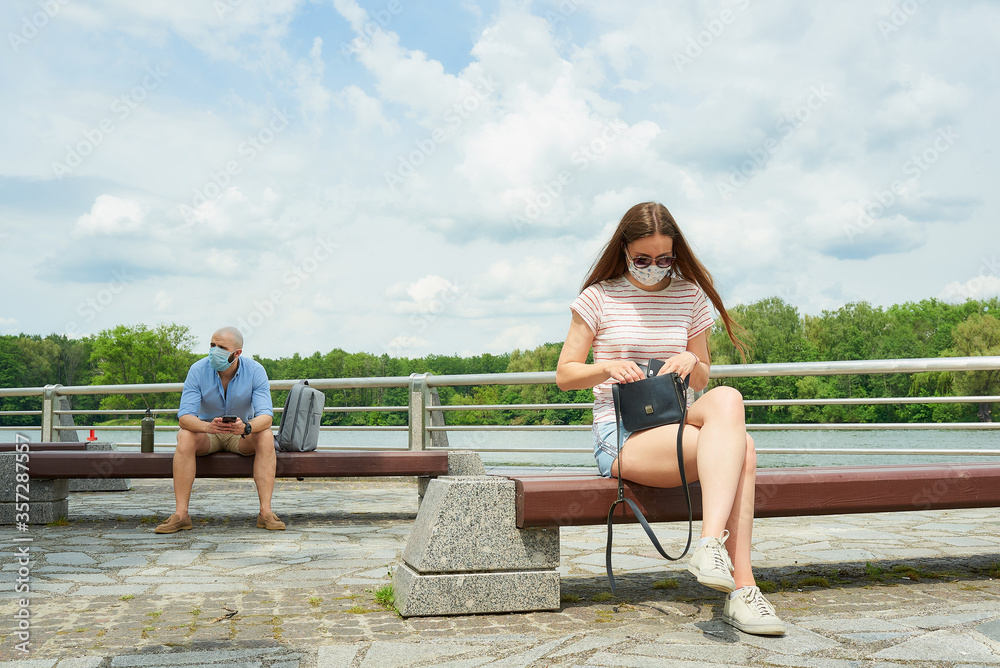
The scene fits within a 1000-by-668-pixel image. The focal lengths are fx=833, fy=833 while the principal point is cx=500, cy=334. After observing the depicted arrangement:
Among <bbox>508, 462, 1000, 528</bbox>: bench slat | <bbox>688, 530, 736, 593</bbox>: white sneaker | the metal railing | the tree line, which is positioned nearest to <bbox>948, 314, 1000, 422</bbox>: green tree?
the tree line

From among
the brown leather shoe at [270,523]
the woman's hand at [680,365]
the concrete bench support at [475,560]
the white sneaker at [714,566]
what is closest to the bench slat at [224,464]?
the brown leather shoe at [270,523]

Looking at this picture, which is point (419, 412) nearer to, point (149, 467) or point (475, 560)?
point (149, 467)

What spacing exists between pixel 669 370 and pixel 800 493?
0.75m

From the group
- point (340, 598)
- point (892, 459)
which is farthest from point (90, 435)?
point (892, 459)

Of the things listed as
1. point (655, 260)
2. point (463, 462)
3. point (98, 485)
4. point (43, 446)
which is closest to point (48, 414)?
point (98, 485)

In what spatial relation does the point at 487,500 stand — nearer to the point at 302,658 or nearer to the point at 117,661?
the point at 302,658

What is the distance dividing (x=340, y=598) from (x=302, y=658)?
0.88 metres

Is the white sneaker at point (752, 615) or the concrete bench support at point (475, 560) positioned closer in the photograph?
the white sneaker at point (752, 615)

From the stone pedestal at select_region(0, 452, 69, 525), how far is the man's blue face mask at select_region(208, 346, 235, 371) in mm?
1411

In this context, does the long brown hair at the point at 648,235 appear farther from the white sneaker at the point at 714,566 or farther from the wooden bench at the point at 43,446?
the wooden bench at the point at 43,446

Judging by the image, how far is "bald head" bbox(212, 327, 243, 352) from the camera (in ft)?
17.9

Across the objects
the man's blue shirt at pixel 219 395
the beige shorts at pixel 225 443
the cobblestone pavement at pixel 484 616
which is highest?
the man's blue shirt at pixel 219 395

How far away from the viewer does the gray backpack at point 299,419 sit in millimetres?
5840

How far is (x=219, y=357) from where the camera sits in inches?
213
